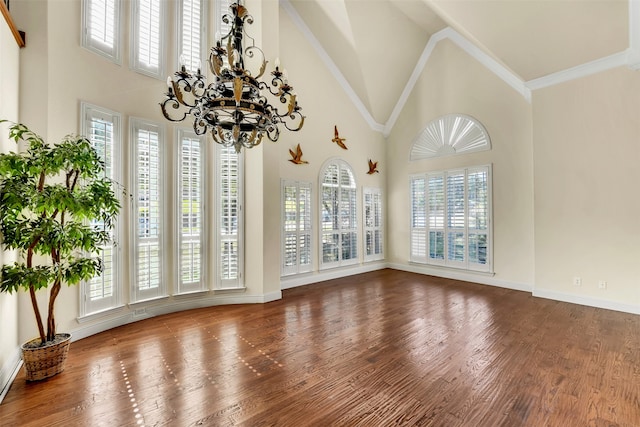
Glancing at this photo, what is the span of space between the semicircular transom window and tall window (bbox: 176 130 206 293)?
4.79 m

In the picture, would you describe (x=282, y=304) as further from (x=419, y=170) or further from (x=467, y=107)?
(x=467, y=107)

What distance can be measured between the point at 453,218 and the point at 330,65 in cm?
425

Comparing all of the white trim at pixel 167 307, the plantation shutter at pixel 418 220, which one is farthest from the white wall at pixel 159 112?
the plantation shutter at pixel 418 220

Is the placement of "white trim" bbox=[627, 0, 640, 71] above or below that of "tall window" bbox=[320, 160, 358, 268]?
above

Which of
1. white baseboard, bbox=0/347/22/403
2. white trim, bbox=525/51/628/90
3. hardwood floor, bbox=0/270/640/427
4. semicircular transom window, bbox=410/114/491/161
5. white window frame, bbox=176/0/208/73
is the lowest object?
hardwood floor, bbox=0/270/640/427

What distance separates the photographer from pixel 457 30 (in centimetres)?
534

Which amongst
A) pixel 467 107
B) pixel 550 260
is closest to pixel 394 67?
pixel 467 107

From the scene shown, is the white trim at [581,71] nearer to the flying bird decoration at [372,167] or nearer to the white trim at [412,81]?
the white trim at [412,81]

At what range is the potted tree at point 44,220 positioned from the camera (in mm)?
2283

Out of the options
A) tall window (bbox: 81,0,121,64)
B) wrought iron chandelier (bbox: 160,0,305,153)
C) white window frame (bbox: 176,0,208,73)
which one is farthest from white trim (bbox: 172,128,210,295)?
wrought iron chandelier (bbox: 160,0,305,153)

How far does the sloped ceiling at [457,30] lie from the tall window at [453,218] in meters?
1.97

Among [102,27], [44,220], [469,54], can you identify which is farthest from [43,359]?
[469,54]

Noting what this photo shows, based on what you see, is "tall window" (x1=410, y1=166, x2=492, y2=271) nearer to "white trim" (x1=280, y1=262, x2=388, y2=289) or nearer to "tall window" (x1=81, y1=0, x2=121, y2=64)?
"white trim" (x1=280, y1=262, x2=388, y2=289)

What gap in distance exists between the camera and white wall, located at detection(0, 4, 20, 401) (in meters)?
2.43
